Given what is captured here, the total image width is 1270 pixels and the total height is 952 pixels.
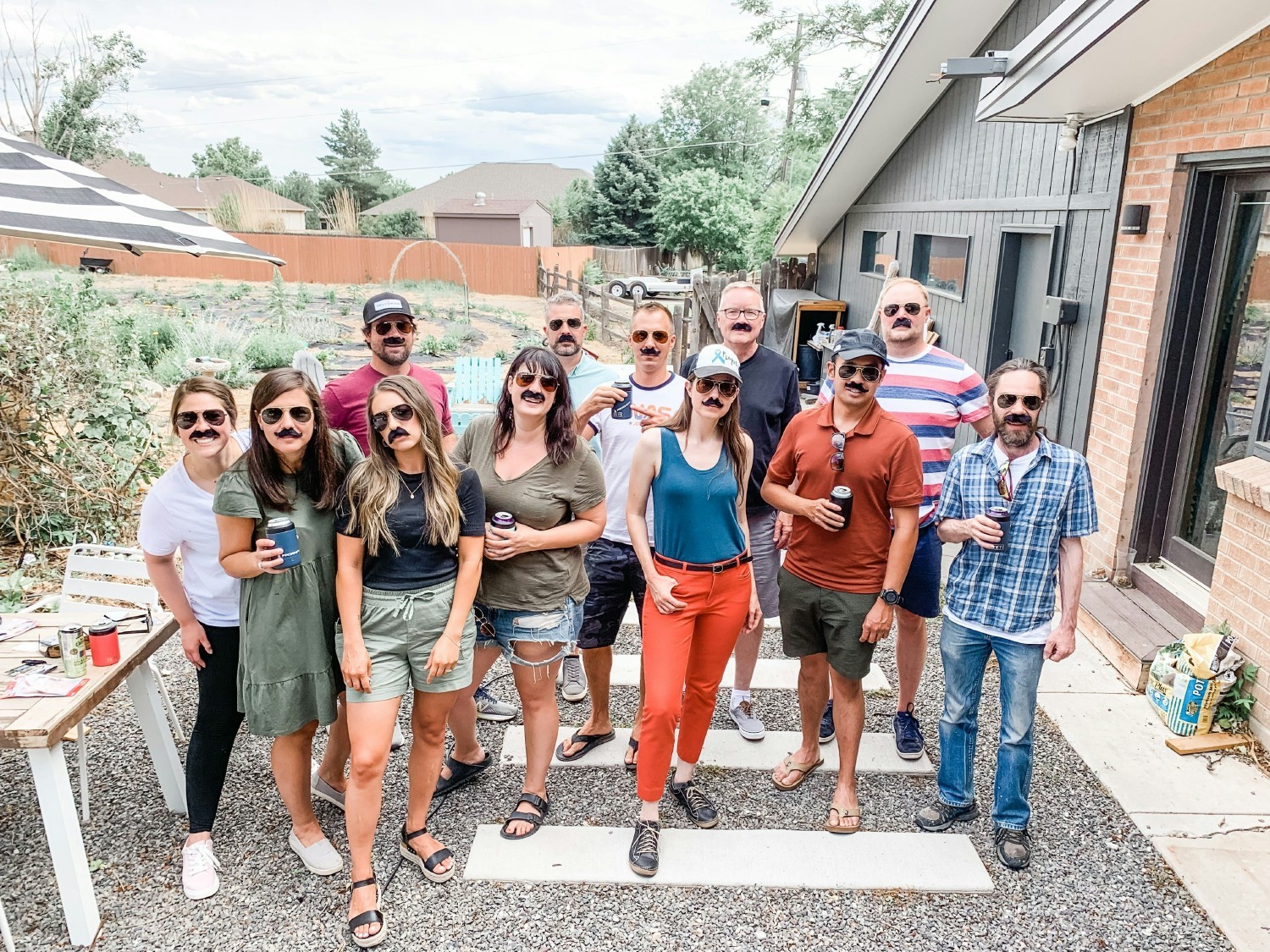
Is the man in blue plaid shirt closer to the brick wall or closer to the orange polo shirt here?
the orange polo shirt

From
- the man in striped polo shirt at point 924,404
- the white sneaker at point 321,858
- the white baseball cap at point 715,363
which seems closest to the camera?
the white baseball cap at point 715,363

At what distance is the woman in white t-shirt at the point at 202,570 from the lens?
2.91 m

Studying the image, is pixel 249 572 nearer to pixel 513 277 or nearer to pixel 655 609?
pixel 655 609

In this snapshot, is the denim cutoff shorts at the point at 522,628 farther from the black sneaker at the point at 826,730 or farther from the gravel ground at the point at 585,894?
the black sneaker at the point at 826,730

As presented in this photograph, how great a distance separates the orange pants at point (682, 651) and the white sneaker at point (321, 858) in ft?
3.85

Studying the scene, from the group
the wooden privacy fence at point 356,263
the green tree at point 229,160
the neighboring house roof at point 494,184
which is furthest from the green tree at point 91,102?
the green tree at point 229,160

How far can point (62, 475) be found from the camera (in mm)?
6176

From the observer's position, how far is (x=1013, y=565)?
303 cm

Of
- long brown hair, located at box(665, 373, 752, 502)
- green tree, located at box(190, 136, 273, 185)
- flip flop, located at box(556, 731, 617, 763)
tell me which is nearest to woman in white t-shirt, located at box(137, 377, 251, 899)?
flip flop, located at box(556, 731, 617, 763)

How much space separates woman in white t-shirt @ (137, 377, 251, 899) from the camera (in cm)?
291

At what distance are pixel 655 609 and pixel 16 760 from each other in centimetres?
310

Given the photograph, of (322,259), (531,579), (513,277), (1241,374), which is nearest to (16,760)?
(531,579)

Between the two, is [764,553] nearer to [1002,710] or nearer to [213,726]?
[1002,710]

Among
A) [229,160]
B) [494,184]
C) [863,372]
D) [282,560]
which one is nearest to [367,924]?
[282,560]
